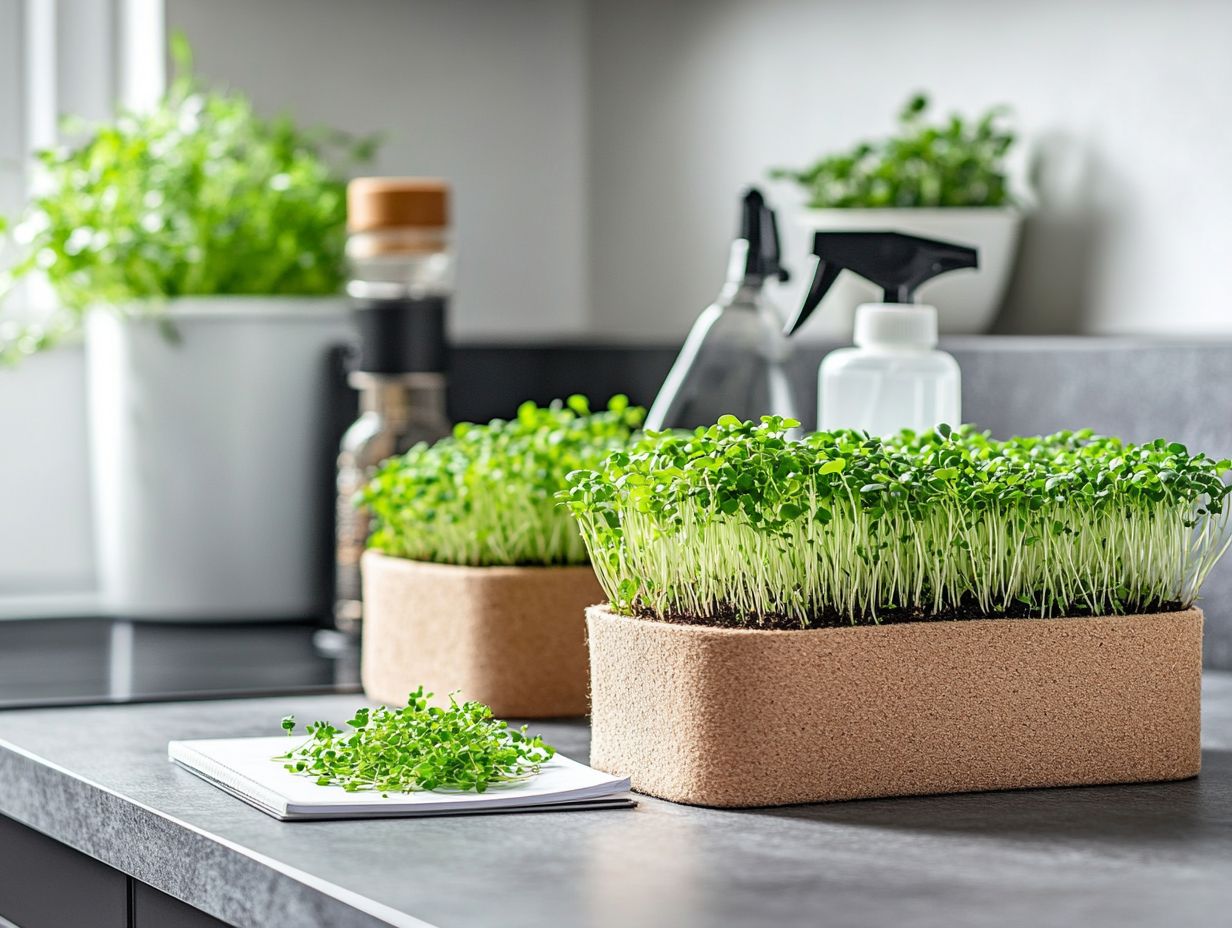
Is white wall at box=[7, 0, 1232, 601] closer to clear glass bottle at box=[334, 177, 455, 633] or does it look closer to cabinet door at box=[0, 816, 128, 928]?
clear glass bottle at box=[334, 177, 455, 633]

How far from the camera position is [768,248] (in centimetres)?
120

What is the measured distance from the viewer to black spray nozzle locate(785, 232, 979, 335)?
3.47ft

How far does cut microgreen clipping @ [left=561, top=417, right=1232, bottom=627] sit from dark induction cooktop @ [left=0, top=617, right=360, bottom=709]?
1.52 feet

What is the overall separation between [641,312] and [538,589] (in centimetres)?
106

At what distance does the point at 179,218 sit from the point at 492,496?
2.46ft

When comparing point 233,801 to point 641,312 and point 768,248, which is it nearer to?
point 768,248

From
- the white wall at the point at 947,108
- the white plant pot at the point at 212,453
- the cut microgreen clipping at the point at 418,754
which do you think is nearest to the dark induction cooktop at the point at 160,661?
the white plant pot at the point at 212,453

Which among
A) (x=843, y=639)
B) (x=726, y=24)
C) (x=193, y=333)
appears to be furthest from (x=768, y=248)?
(x=726, y=24)

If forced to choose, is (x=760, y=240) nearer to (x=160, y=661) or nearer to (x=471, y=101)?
(x=160, y=661)

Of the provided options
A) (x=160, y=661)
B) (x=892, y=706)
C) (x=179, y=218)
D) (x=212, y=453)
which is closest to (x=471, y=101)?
(x=179, y=218)

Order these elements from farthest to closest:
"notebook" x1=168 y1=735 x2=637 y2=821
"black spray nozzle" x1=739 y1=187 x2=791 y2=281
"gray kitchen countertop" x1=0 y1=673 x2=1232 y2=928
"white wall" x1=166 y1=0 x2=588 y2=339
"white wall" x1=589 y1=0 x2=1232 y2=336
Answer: "white wall" x1=166 y1=0 x2=588 y2=339
"white wall" x1=589 y1=0 x2=1232 y2=336
"black spray nozzle" x1=739 y1=187 x2=791 y2=281
"notebook" x1=168 y1=735 x2=637 y2=821
"gray kitchen countertop" x1=0 y1=673 x2=1232 y2=928

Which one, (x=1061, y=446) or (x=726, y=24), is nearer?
(x=1061, y=446)

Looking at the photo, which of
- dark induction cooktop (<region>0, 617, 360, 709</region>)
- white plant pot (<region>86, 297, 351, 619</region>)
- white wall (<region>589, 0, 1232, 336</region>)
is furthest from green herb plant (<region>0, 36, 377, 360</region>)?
white wall (<region>589, 0, 1232, 336</region>)

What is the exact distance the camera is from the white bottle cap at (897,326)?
105cm
